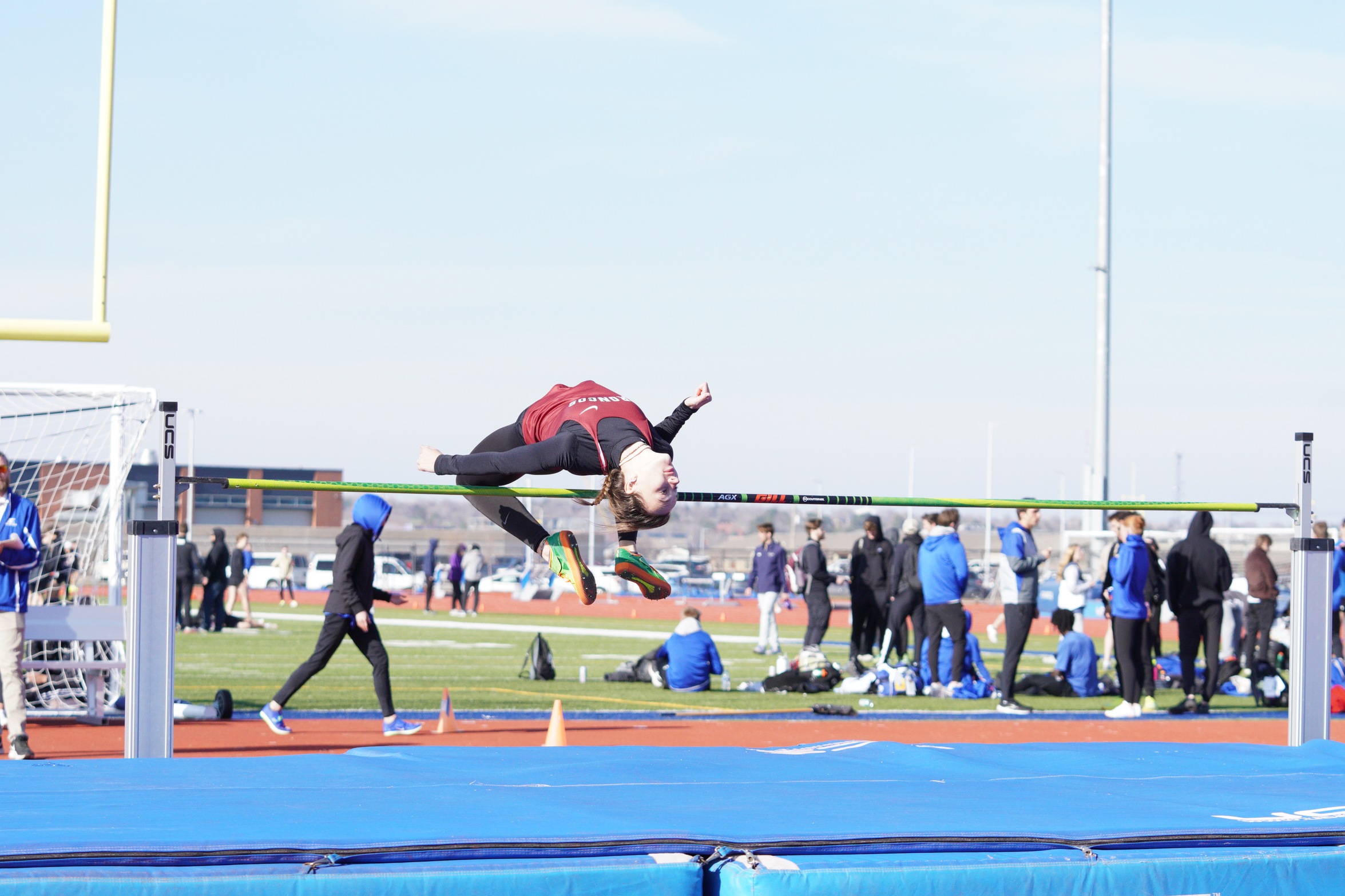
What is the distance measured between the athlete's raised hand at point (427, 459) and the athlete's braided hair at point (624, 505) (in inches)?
29.4

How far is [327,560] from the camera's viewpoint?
1861 inches

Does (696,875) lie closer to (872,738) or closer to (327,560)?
(872,738)

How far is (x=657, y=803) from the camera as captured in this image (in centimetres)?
420

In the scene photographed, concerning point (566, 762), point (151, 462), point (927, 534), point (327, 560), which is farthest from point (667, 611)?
point (151, 462)

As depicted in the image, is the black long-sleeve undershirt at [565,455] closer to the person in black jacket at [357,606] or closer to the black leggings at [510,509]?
the black leggings at [510,509]

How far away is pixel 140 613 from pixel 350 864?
2.47 metres

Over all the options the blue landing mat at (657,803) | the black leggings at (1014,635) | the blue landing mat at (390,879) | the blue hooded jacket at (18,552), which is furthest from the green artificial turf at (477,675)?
the blue landing mat at (390,879)

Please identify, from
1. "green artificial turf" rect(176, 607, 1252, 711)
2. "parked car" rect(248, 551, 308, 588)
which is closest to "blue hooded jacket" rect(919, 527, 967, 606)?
"green artificial turf" rect(176, 607, 1252, 711)

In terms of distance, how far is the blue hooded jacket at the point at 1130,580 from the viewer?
11250mm

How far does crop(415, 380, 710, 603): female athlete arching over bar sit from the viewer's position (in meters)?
5.16

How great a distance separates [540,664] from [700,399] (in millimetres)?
9340

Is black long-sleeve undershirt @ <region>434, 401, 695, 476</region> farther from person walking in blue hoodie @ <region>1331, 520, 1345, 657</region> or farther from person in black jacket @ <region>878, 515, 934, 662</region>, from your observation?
person walking in blue hoodie @ <region>1331, 520, 1345, 657</region>

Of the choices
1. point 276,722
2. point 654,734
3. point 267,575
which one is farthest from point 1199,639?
point 267,575

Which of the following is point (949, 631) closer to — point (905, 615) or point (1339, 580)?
point (905, 615)
